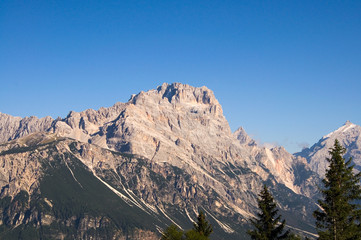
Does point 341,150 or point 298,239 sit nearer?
point 341,150

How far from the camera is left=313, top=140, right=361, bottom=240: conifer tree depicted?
230 ft

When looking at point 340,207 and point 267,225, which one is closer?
point 340,207

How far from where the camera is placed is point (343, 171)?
237 ft

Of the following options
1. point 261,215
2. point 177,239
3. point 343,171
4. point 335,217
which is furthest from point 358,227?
point 177,239

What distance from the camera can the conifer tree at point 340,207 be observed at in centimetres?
7019

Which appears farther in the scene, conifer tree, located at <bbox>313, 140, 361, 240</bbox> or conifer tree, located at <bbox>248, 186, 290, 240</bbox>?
conifer tree, located at <bbox>248, 186, 290, 240</bbox>

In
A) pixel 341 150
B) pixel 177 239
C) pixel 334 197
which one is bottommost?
pixel 177 239

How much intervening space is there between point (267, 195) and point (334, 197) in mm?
13673

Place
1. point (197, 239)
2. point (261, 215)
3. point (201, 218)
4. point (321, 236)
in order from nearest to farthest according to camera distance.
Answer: point (321, 236) < point (261, 215) < point (197, 239) < point (201, 218)

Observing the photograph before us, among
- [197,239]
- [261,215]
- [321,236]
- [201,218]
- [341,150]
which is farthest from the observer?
[201,218]

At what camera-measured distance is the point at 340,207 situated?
7012cm

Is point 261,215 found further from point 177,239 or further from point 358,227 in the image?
point 177,239

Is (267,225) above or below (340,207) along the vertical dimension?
below

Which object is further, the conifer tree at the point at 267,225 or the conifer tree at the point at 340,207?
the conifer tree at the point at 267,225
